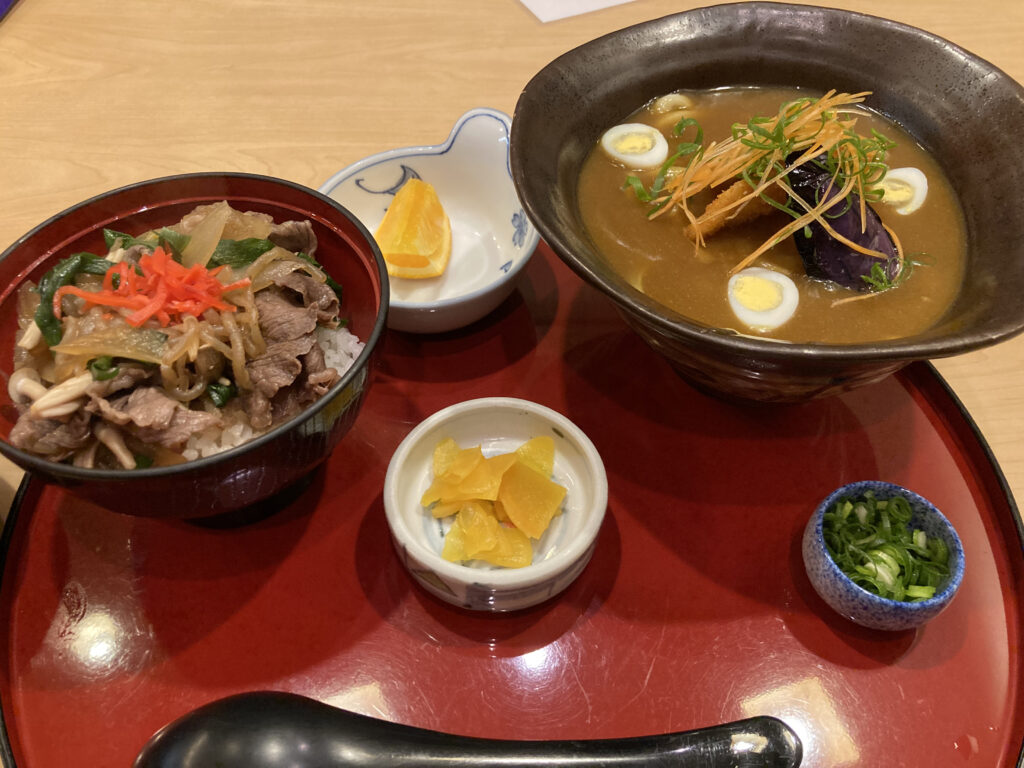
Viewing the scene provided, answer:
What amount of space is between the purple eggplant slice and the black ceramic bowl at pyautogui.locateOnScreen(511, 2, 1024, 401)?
161 mm

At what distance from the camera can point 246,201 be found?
137cm

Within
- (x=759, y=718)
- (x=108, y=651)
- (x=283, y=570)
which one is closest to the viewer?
(x=759, y=718)

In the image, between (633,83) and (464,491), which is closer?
(464,491)

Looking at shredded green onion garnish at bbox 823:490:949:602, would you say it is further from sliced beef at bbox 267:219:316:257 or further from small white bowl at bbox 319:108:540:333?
sliced beef at bbox 267:219:316:257

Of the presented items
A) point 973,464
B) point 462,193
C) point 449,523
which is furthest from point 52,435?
point 973,464

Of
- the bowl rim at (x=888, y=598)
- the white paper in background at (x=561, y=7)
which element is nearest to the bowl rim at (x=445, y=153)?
the bowl rim at (x=888, y=598)

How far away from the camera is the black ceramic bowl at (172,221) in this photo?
0.98 m

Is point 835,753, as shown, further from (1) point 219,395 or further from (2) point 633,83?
(2) point 633,83

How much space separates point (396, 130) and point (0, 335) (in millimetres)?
1356

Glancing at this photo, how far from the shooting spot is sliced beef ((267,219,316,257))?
1.30 metres

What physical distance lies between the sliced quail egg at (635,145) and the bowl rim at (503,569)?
2.11 ft

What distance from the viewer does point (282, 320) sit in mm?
1204

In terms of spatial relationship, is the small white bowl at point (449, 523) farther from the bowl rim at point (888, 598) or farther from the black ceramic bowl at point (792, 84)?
the bowl rim at point (888, 598)

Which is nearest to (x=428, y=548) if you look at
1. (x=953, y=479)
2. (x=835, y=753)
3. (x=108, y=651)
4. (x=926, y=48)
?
(x=108, y=651)
